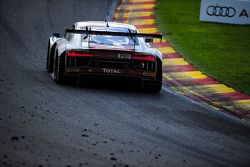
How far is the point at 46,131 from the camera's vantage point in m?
8.02

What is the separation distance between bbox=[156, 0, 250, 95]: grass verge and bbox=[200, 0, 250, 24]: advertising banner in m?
0.21

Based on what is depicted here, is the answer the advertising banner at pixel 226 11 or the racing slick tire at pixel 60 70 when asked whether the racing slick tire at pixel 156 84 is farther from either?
the advertising banner at pixel 226 11

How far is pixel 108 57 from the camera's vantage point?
11.6 metres

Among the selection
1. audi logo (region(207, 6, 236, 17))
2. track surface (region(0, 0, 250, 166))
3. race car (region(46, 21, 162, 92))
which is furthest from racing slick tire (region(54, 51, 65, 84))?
audi logo (region(207, 6, 236, 17))

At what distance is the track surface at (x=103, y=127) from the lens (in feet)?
23.2

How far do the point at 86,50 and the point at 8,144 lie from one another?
4.68 metres

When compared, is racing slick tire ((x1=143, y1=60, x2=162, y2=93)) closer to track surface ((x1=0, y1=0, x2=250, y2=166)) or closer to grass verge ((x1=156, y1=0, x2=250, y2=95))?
track surface ((x1=0, y1=0, x2=250, y2=166))

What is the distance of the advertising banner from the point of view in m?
21.8

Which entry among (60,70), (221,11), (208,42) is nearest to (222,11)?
(221,11)

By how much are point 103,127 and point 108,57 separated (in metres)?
3.14

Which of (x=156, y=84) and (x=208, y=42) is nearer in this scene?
(x=156, y=84)

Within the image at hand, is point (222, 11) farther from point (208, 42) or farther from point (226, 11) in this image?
point (208, 42)

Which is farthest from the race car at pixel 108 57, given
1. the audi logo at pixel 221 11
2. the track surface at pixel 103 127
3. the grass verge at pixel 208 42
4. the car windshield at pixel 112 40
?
the audi logo at pixel 221 11

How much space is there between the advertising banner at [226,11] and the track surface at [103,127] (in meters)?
8.85
